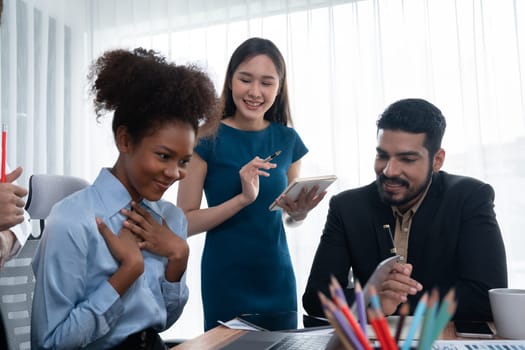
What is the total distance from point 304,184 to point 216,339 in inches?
29.5

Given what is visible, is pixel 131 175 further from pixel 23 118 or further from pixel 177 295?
pixel 23 118

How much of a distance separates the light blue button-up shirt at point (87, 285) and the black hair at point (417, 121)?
86 cm

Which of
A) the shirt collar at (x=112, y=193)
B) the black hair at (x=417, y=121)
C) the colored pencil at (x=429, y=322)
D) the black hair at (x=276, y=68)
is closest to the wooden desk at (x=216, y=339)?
the shirt collar at (x=112, y=193)

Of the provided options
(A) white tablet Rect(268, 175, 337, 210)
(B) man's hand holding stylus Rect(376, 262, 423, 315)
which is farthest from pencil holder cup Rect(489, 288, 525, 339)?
(A) white tablet Rect(268, 175, 337, 210)

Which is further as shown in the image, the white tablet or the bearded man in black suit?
the white tablet

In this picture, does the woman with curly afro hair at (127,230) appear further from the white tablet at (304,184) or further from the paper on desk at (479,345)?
the paper on desk at (479,345)

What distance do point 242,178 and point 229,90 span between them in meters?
0.40

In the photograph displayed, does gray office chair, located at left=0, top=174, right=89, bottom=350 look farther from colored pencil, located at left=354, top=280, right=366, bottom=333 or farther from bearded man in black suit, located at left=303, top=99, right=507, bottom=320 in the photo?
colored pencil, located at left=354, top=280, right=366, bottom=333

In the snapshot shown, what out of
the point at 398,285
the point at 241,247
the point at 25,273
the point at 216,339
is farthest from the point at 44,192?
the point at 398,285

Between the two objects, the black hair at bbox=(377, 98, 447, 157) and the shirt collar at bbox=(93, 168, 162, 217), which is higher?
the black hair at bbox=(377, 98, 447, 157)

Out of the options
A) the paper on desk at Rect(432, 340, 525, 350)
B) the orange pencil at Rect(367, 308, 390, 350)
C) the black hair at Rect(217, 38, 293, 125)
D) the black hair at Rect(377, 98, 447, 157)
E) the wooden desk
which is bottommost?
the wooden desk

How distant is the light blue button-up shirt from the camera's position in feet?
3.06

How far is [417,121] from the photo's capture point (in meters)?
1.51

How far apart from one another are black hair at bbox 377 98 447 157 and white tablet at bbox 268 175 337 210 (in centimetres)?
25
